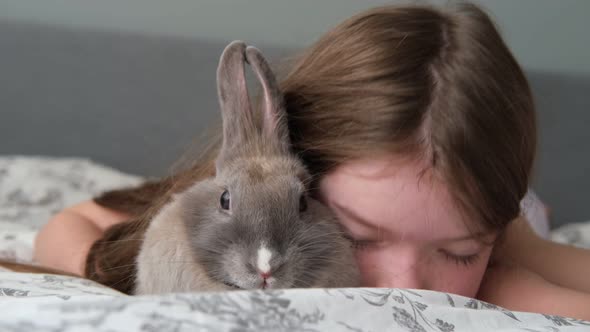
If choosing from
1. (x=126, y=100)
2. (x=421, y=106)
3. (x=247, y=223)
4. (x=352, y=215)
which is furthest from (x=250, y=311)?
(x=126, y=100)

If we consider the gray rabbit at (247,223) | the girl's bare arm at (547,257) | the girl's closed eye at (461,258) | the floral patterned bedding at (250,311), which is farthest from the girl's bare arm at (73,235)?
the girl's bare arm at (547,257)

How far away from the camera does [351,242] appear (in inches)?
42.6

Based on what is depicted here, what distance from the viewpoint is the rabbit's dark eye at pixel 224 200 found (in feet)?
3.30

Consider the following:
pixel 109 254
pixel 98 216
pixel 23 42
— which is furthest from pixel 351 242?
pixel 23 42

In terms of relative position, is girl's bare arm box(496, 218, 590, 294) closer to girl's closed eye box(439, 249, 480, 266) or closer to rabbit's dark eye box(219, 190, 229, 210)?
girl's closed eye box(439, 249, 480, 266)

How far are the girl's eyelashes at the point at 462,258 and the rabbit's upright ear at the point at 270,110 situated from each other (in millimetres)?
337

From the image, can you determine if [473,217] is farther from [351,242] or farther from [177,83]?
[177,83]

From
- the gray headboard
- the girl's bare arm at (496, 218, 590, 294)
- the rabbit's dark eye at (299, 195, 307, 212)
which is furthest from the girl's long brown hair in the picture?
the gray headboard

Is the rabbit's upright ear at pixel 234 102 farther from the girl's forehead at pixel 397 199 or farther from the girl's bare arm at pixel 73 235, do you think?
the girl's bare arm at pixel 73 235

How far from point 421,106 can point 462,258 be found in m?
0.30

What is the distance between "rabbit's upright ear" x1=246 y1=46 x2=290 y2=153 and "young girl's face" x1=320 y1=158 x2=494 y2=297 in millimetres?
106

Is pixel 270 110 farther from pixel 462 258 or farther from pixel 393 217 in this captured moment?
pixel 462 258

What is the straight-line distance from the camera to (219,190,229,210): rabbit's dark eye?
1006mm

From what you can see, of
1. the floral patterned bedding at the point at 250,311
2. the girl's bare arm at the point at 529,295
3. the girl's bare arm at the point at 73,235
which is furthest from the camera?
the girl's bare arm at the point at 73,235
